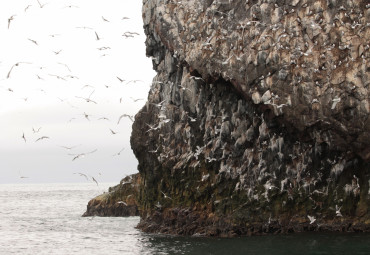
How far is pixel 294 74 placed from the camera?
45.0 meters

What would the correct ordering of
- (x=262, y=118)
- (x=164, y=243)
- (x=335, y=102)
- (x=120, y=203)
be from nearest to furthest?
(x=335, y=102)
(x=164, y=243)
(x=262, y=118)
(x=120, y=203)

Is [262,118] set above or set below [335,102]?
below

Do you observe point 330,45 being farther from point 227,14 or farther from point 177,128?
point 177,128

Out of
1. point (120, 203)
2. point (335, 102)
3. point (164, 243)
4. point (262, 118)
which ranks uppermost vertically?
point (335, 102)

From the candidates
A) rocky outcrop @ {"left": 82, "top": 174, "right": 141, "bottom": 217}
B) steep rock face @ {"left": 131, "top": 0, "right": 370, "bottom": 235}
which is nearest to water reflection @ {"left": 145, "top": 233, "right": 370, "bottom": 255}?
steep rock face @ {"left": 131, "top": 0, "right": 370, "bottom": 235}

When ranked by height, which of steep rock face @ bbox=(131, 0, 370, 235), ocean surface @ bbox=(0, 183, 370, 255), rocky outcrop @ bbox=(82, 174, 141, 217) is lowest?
ocean surface @ bbox=(0, 183, 370, 255)

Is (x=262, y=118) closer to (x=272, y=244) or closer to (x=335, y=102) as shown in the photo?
(x=335, y=102)

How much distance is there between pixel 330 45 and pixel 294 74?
3628 millimetres

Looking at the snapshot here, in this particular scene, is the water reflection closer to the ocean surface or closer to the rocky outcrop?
the ocean surface

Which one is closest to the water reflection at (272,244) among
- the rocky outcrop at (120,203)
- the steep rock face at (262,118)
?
the steep rock face at (262,118)

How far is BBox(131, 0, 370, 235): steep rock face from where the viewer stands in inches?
1750

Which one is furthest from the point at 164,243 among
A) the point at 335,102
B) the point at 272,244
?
the point at 335,102

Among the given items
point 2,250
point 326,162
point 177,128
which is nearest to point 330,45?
point 326,162

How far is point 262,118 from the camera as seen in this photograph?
48.4 m
